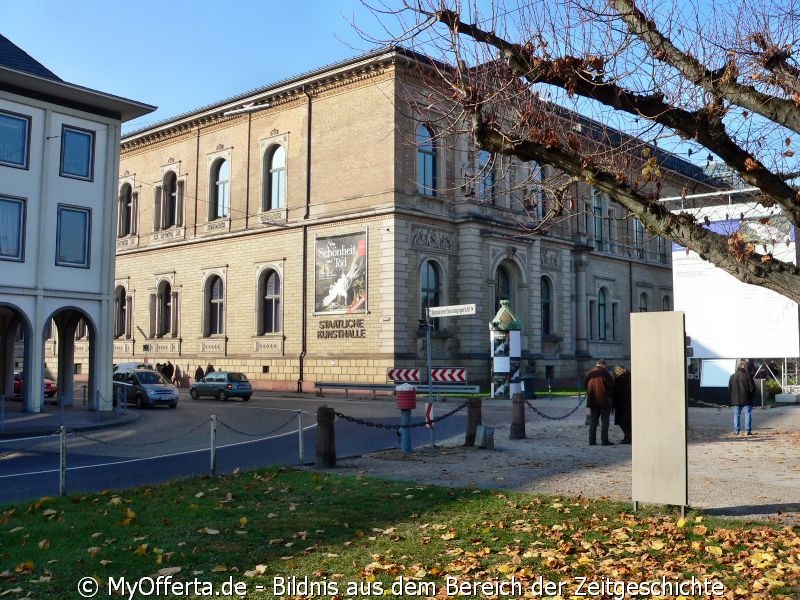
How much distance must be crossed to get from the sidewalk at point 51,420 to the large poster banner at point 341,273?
13.5 meters

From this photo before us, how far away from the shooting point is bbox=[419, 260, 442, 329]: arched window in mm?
38719

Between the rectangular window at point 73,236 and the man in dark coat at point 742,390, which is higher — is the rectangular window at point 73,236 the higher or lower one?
the higher one

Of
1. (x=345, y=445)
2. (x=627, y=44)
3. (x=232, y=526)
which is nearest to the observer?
(x=232, y=526)

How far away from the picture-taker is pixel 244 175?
44750mm

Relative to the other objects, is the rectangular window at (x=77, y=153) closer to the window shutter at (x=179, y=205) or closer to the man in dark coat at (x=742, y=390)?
the window shutter at (x=179, y=205)

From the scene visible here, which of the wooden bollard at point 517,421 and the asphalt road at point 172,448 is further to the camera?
the wooden bollard at point 517,421

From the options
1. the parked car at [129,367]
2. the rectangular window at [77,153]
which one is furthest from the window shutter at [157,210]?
→ the rectangular window at [77,153]

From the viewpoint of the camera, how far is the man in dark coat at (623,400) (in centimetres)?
1728

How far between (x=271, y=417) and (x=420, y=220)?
614 inches

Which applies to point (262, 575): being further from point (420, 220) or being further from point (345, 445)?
point (420, 220)

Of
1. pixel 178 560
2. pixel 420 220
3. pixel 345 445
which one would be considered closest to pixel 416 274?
pixel 420 220

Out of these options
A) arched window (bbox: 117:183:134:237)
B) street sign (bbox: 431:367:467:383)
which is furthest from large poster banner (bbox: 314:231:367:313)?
arched window (bbox: 117:183:134:237)

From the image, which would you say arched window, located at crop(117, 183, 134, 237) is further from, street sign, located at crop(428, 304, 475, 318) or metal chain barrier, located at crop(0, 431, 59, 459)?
metal chain barrier, located at crop(0, 431, 59, 459)

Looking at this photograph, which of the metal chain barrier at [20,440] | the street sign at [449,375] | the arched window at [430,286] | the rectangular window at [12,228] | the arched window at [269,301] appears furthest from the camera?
the arched window at [269,301]
